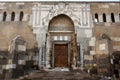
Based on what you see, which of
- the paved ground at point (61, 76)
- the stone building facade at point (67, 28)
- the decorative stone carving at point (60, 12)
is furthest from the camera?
the decorative stone carving at point (60, 12)

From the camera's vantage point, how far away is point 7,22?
1593cm

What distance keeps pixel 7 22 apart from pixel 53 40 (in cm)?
322

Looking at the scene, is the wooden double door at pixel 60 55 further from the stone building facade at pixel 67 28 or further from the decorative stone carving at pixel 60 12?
the decorative stone carving at pixel 60 12

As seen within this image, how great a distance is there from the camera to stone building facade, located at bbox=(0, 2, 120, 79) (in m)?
14.9

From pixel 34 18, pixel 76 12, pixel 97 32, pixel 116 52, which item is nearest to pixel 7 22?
pixel 34 18

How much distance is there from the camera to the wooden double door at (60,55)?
49.9ft

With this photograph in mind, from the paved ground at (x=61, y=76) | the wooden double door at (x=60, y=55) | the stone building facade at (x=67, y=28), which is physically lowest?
the paved ground at (x=61, y=76)

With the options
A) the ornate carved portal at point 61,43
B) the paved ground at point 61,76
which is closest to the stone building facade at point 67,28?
the ornate carved portal at point 61,43

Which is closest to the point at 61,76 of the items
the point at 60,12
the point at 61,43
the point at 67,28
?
the point at 61,43

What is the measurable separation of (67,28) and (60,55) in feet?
5.90

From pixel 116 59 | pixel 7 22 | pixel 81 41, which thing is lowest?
pixel 116 59

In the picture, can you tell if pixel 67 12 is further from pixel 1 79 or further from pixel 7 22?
pixel 1 79

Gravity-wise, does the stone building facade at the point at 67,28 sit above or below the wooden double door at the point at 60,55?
above

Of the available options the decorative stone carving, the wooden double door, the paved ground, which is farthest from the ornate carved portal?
the paved ground
